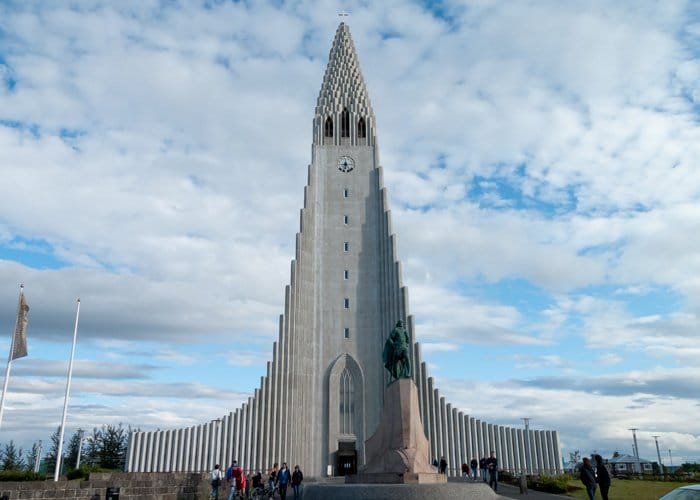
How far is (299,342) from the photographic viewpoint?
112 feet

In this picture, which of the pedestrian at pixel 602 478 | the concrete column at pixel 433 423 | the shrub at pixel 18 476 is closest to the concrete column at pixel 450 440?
the concrete column at pixel 433 423

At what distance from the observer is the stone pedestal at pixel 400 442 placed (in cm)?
1694

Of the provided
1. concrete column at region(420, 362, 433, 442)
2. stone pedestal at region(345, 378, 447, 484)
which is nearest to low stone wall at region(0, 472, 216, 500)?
stone pedestal at region(345, 378, 447, 484)

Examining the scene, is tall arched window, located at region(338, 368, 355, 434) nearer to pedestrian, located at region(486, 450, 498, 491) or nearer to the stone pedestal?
pedestrian, located at region(486, 450, 498, 491)

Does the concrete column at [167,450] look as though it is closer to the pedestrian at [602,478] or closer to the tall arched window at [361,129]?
the tall arched window at [361,129]

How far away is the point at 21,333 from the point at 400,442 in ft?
41.6

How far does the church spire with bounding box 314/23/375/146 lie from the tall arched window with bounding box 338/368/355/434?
52.4 feet

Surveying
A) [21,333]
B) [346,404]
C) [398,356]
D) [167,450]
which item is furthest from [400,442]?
[167,450]

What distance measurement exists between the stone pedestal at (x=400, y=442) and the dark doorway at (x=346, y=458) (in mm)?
13201

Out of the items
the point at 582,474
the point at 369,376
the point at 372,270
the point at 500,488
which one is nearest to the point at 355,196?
the point at 372,270

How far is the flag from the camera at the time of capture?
18.6 meters

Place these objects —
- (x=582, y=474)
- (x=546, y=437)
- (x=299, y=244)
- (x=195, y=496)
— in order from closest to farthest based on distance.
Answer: (x=582, y=474), (x=195, y=496), (x=546, y=437), (x=299, y=244)

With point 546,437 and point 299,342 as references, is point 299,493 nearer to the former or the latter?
point 299,342

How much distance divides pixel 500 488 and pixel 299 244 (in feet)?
61.7
